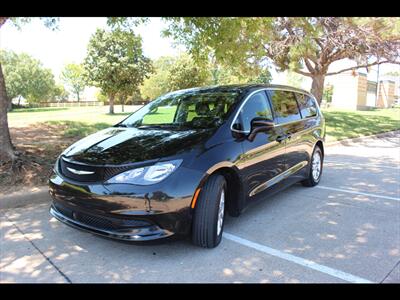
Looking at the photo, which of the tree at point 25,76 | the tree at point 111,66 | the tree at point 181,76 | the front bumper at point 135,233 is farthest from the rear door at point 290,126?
the tree at point 25,76

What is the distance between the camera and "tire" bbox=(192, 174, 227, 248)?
3.42m

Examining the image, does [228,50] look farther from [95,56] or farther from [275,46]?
[95,56]

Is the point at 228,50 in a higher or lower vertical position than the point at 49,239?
higher

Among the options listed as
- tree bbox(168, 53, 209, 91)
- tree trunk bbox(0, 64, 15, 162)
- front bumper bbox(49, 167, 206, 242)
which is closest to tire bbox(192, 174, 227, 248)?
front bumper bbox(49, 167, 206, 242)

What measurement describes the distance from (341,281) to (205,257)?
1.25 meters

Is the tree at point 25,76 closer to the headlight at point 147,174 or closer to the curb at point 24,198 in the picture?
the curb at point 24,198

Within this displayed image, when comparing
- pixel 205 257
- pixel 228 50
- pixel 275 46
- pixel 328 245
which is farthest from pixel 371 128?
pixel 205 257

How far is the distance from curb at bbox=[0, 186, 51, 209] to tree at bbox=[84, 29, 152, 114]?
62.8ft

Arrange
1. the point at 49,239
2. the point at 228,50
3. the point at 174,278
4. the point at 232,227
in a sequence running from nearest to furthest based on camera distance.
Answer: the point at 174,278
the point at 49,239
the point at 232,227
the point at 228,50

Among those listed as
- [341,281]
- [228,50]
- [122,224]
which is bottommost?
[341,281]

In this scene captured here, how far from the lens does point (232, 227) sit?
4.32 meters

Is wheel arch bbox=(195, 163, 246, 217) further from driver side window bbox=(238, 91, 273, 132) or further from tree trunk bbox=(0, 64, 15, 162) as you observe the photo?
tree trunk bbox=(0, 64, 15, 162)

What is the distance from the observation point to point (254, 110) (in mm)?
4520

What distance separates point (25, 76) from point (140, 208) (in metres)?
66.4
